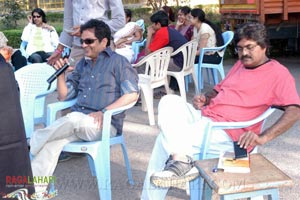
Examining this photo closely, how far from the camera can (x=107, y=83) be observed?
299 centimetres

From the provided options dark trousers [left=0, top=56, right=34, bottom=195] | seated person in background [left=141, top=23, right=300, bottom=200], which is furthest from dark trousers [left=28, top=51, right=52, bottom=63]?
dark trousers [left=0, top=56, right=34, bottom=195]

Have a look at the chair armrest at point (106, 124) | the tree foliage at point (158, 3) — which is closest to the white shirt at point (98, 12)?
the chair armrest at point (106, 124)

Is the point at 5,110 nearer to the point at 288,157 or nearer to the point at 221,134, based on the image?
the point at 221,134

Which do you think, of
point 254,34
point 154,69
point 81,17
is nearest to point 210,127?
point 254,34

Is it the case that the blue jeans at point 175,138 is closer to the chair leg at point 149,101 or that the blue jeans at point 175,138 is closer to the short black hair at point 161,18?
the chair leg at point 149,101

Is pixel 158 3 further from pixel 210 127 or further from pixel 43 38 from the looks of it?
pixel 210 127

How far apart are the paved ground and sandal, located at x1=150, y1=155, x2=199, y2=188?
0.73 meters

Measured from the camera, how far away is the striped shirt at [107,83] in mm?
2951

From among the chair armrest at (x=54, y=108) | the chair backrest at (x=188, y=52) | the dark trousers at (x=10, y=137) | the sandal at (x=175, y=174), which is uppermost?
the dark trousers at (x=10, y=137)

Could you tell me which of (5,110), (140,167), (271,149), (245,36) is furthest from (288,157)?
(5,110)

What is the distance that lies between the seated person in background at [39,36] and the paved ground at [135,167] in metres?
2.69

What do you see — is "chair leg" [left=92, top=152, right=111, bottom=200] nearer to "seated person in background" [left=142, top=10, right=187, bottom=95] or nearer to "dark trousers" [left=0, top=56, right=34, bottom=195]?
"dark trousers" [left=0, top=56, right=34, bottom=195]

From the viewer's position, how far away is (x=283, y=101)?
2371 millimetres

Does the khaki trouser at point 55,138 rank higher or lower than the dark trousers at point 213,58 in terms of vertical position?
lower
